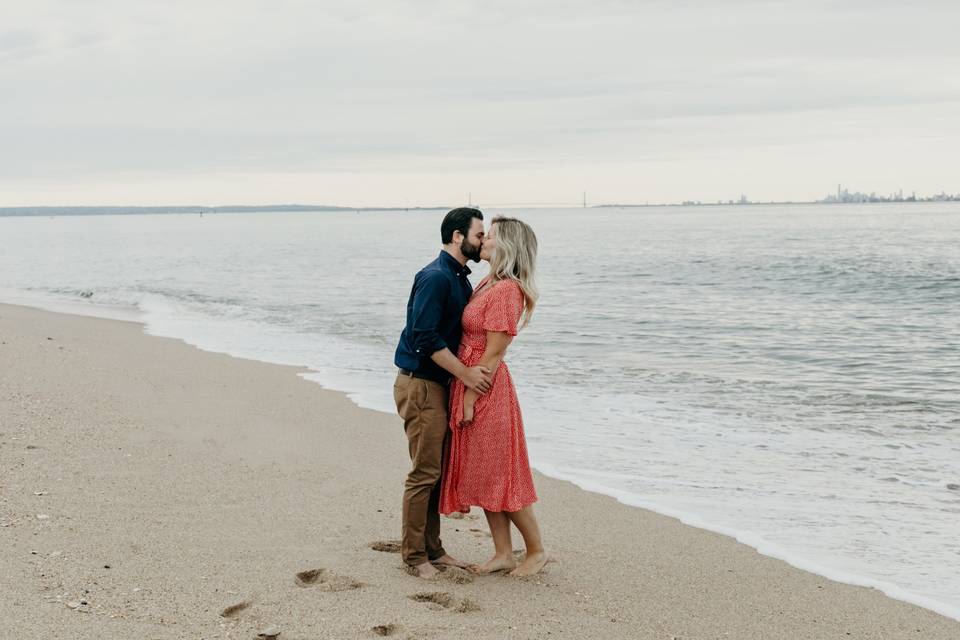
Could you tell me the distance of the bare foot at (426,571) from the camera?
4902 mm

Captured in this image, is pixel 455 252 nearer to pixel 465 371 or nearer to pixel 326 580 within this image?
pixel 465 371

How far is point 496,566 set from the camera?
508cm

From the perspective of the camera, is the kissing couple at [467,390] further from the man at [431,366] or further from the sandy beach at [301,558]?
the sandy beach at [301,558]

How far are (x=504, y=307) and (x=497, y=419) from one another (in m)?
0.60

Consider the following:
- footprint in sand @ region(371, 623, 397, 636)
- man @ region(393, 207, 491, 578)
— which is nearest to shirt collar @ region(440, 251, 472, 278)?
man @ region(393, 207, 491, 578)

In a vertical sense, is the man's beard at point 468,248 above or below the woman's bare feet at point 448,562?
above

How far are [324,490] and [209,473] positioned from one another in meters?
0.85

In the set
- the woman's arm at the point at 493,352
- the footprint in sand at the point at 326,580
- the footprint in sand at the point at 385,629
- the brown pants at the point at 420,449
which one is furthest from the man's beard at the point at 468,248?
the footprint in sand at the point at 385,629

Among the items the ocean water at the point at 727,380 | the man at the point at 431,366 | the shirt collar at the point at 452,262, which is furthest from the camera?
the ocean water at the point at 727,380

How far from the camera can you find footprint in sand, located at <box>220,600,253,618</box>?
4.18 metres

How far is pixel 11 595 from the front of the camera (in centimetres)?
409

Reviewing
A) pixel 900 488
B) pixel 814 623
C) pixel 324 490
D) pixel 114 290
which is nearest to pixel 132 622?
pixel 324 490

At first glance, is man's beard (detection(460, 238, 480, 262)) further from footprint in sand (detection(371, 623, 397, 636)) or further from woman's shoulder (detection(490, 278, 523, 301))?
footprint in sand (detection(371, 623, 397, 636))

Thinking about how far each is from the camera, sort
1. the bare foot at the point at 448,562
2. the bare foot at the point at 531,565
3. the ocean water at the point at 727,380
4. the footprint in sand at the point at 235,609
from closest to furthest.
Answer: the footprint in sand at the point at 235,609
the bare foot at the point at 531,565
the bare foot at the point at 448,562
the ocean water at the point at 727,380
